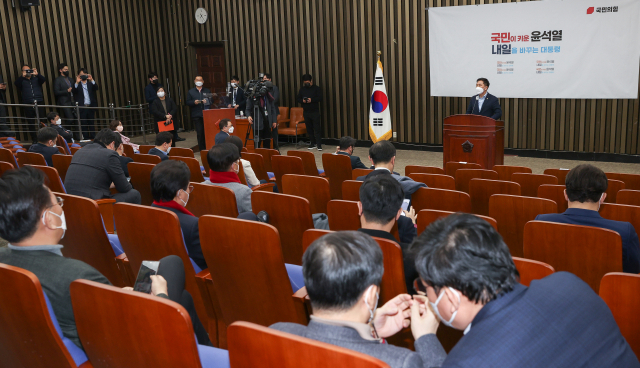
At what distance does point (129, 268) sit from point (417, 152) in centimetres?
768

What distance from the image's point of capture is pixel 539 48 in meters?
8.26

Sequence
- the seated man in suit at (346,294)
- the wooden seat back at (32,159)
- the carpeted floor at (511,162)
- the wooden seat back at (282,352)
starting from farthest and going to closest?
the carpeted floor at (511,162)
the wooden seat back at (32,159)
the seated man in suit at (346,294)
the wooden seat back at (282,352)

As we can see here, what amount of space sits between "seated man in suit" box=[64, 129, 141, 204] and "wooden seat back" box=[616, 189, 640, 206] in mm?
3848

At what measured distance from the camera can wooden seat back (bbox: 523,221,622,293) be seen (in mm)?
2262

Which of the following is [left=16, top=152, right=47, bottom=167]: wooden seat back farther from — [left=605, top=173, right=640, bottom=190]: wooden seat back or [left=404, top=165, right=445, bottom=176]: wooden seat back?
[left=605, top=173, right=640, bottom=190]: wooden seat back

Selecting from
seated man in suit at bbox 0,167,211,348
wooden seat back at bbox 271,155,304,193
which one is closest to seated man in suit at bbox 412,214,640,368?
seated man in suit at bbox 0,167,211,348

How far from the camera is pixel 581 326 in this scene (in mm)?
1316

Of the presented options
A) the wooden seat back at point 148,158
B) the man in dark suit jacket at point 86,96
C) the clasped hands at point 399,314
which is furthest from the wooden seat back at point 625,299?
the man in dark suit jacket at point 86,96

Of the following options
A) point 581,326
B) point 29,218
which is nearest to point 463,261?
point 581,326

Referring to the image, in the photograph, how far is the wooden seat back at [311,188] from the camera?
371cm

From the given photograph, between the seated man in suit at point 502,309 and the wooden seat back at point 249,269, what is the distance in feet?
2.65

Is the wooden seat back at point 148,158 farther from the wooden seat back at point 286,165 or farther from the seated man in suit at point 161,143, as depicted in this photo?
the wooden seat back at point 286,165

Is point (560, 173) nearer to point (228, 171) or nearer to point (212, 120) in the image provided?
point (228, 171)

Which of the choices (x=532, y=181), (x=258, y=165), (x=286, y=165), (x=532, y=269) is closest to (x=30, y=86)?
(x=258, y=165)
